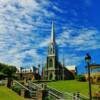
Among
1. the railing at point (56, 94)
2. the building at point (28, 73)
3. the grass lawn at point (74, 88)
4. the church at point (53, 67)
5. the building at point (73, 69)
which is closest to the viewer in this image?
the railing at point (56, 94)

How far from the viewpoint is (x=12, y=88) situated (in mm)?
43438

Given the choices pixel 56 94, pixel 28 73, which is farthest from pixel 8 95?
pixel 28 73

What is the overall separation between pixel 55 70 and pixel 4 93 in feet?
326

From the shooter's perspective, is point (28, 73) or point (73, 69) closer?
point (28, 73)

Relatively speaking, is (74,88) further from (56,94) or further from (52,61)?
(52,61)

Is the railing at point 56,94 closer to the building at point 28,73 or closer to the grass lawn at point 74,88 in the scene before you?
the grass lawn at point 74,88

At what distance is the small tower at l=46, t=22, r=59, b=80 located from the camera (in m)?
137

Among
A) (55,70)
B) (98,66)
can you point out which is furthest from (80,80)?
(55,70)

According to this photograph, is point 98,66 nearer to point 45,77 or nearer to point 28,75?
point 45,77

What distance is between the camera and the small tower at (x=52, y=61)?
137 meters

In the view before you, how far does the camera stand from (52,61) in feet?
467

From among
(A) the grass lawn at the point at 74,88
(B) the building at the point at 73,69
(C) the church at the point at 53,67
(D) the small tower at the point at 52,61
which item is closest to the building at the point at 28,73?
(C) the church at the point at 53,67

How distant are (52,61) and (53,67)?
12.2ft

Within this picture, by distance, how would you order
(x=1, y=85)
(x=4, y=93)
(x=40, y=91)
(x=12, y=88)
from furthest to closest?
(x=1, y=85) → (x=12, y=88) → (x=4, y=93) → (x=40, y=91)
